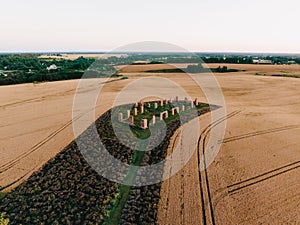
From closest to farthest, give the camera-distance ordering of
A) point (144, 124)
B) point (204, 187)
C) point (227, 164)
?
point (204, 187)
point (227, 164)
point (144, 124)

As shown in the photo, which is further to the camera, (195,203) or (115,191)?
(115,191)

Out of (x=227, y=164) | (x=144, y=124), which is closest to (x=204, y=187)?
(x=227, y=164)

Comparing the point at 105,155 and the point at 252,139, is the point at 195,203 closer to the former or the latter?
the point at 105,155

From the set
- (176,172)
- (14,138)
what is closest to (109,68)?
(14,138)

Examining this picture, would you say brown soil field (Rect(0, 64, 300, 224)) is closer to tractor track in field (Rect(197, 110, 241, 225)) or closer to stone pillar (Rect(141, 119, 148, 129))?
tractor track in field (Rect(197, 110, 241, 225))

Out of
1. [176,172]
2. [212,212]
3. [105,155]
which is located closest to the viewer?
[212,212]

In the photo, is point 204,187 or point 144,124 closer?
point 204,187

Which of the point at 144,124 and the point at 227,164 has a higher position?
the point at 144,124

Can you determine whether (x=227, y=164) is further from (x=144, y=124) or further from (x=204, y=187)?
(x=144, y=124)
